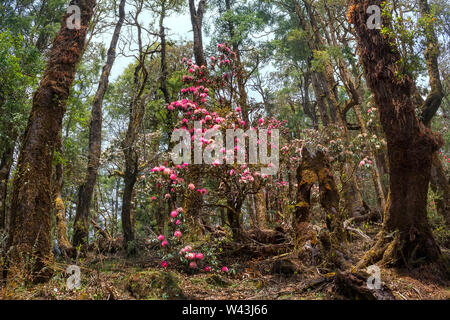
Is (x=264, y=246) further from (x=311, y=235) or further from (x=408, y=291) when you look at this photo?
(x=408, y=291)

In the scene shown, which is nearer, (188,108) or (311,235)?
(311,235)

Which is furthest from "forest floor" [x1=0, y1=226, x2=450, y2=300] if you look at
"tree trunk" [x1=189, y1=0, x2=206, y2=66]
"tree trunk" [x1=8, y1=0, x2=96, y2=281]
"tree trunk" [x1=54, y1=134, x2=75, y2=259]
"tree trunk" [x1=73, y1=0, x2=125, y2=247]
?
"tree trunk" [x1=189, y1=0, x2=206, y2=66]

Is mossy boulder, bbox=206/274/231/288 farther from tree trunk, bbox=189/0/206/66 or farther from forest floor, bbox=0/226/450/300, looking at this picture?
tree trunk, bbox=189/0/206/66

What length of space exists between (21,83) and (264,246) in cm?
725

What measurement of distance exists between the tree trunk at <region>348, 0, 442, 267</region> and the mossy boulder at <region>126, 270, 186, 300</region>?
2.68 metres

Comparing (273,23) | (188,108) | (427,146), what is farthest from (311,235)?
(273,23)

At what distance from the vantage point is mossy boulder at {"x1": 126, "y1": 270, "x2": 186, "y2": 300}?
353 centimetres

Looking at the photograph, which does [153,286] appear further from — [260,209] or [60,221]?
[260,209]

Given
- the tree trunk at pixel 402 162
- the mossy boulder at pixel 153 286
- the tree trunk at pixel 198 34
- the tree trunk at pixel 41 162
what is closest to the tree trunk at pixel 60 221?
the tree trunk at pixel 41 162

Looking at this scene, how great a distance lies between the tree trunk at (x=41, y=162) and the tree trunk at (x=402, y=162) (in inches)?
182

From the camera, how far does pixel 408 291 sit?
3354 mm

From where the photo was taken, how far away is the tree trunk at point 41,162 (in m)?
3.93

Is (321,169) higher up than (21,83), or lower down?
lower down
